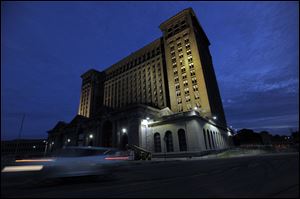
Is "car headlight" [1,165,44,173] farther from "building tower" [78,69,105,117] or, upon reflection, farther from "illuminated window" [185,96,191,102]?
"building tower" [78,69,105,117]

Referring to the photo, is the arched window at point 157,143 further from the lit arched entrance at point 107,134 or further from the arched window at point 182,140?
the lit arched entrance at point 107,134

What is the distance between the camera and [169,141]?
37688mm

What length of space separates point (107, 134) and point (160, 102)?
29547 mm

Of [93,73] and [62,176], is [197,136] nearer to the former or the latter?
[62,176]

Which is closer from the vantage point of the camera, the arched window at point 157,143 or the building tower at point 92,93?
the arched window at point 157,143

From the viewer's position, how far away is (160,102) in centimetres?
6881

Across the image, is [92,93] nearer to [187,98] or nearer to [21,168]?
[187,98]

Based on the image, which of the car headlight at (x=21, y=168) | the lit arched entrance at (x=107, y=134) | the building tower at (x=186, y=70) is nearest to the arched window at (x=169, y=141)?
the lit arched entrance at (x=107, y=134)

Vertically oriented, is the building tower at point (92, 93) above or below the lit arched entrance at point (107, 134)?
above

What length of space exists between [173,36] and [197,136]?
182 ft

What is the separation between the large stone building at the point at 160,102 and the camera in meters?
37.8

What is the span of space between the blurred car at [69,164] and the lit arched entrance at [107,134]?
38163 mm

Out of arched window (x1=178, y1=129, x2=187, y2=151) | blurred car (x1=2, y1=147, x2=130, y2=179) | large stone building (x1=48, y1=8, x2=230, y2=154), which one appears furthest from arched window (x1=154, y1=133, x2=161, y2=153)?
blurred car (x1=2, y1=147, x2=130, y2=179)

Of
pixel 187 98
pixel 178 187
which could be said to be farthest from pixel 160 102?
pixel 178 187
